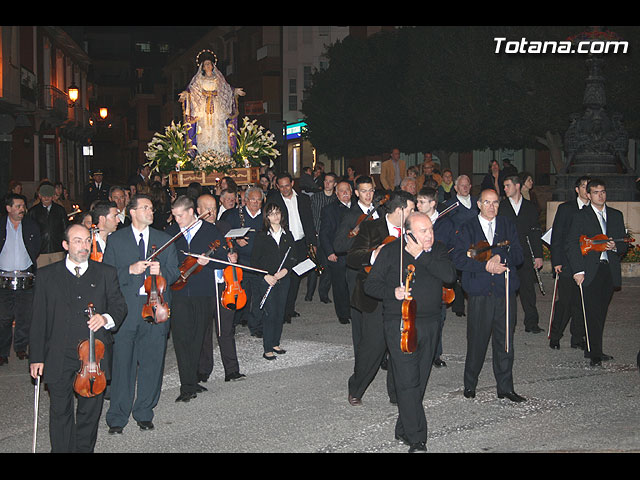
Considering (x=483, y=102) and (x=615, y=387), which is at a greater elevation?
(x=483, y=102)

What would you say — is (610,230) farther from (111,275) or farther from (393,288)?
(111,275)

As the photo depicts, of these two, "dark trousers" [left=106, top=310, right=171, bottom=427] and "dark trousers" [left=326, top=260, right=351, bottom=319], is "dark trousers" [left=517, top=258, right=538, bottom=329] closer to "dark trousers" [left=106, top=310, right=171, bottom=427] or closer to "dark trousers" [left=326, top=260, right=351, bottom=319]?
"dark trousers" [left=326, top=260, right=351, bottom=319]

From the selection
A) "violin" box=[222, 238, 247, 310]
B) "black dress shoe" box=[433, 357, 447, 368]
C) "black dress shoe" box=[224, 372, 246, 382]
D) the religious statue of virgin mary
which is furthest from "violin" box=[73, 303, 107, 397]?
the religious statue of virgin mary

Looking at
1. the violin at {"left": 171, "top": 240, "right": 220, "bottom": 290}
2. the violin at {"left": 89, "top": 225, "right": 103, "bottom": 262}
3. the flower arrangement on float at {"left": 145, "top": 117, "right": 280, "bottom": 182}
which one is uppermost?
the flower arrangement on float at {"left": 145, "top": 117, "right": 280, "bottom": 182}

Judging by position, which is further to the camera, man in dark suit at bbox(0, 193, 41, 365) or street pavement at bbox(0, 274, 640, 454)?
man in dark suit at bbox(0, 193, 41, 365)

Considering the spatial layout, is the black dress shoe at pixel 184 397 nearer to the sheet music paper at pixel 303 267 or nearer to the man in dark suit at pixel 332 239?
the sheet music paper at pixel 303 267

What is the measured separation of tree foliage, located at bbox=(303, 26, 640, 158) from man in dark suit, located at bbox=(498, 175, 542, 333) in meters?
20.0

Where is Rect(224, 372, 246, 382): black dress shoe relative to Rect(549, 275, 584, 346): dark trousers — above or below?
below

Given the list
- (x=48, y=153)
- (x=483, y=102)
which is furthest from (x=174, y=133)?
(x=48, y=153)

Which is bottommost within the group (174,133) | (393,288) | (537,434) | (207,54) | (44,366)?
(537,434)

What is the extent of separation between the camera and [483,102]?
3694cm

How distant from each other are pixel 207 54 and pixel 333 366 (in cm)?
1153

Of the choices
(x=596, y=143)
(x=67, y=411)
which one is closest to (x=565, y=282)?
(x=67, y=411)

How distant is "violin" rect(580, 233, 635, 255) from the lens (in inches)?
376
